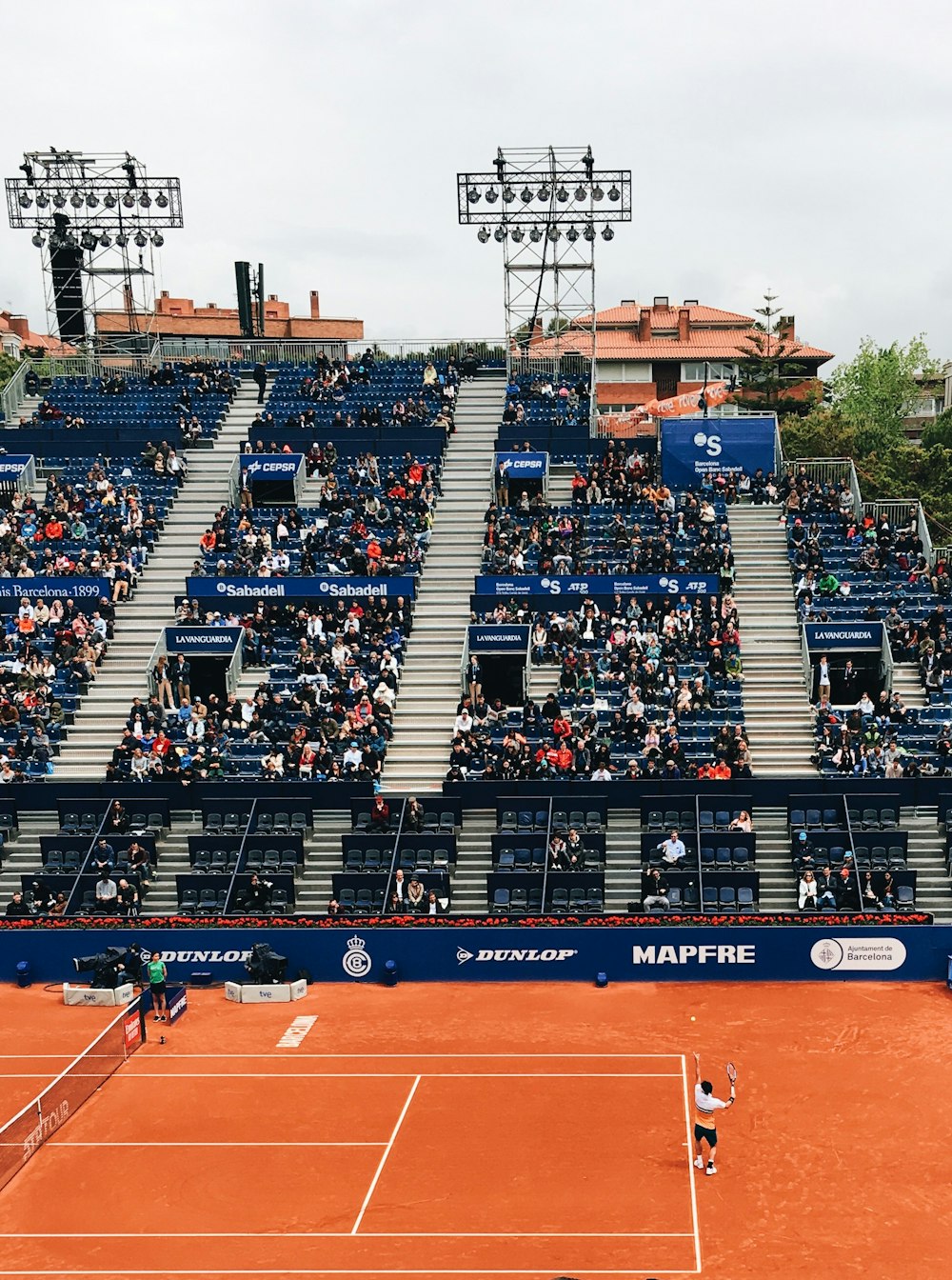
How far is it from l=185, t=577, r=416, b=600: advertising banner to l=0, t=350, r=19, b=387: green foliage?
53.3 m

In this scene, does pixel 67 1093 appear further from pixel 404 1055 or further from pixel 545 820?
pixel 545 820

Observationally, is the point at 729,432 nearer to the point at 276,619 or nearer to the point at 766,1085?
the point at 276,619

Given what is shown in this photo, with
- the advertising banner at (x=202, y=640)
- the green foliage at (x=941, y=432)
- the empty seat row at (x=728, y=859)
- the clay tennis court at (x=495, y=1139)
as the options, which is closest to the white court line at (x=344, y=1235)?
the clay tennis court at (x=495, y=1139)

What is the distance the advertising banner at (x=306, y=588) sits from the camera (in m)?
43.6

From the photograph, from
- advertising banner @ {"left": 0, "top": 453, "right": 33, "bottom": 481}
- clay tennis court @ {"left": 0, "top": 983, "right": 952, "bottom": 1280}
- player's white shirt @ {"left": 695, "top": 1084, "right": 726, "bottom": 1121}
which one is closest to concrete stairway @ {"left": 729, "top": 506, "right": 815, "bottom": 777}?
clay tennis court @ {"left": 0, "top": 983, "right": 952, "bottom": 1280}

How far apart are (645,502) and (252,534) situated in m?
13.2

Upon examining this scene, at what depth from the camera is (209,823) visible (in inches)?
1396

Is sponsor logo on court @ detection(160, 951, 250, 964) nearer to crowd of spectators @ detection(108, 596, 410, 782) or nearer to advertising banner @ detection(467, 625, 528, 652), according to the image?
crowd of spectators @ detection(108, 596, 410, 782)

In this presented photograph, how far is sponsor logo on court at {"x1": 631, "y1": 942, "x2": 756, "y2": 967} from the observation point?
2984cm

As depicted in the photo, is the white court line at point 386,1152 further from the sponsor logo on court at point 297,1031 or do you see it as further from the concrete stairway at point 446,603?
the concrete stairway at point 446,603

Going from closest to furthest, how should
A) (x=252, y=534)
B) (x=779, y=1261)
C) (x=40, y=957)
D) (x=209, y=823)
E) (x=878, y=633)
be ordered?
(x=779, y=1261) → (x=40, y=957) → (x=209, y=823) → (x=878, y=633) → (x=252, y=534)

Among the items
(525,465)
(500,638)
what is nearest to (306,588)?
(500,638)

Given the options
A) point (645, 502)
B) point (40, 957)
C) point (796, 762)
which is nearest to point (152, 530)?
point (645, 502)

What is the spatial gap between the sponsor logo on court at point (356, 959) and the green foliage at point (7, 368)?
6956 cm
